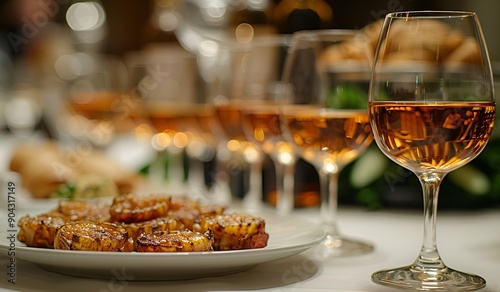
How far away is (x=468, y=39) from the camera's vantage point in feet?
2.86

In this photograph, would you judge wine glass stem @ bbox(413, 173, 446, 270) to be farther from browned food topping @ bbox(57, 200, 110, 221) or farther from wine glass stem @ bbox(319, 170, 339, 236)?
browned food topping @ bbox(57, 200, 110, 221)

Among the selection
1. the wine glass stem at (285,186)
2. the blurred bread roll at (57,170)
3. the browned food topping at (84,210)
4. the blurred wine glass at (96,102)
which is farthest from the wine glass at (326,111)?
the blurred wine glass at (96,102)

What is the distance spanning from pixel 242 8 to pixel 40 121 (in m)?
2.60

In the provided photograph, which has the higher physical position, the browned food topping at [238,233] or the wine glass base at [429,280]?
the browned food topping at [238,233]

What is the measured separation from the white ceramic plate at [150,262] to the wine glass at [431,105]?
0.13 meters

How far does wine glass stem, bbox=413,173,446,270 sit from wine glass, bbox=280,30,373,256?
0.25 meters

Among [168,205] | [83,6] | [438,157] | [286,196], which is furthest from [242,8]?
[83,6]

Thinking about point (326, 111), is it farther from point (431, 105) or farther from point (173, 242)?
point (173, 242)

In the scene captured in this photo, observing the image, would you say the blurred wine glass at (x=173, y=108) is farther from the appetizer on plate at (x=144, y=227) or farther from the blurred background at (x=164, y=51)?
the appetizer on plate at (x=144, y=227)

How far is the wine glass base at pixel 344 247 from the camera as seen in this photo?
1.05m

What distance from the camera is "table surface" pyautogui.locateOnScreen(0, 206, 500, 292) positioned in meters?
0.82

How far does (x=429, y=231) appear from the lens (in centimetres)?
85

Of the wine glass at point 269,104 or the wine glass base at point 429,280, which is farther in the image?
the wine glass at point 269,104

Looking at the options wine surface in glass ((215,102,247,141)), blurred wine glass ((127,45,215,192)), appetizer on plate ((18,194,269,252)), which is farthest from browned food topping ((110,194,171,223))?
blurred wine glass ((127,45,215,192))
